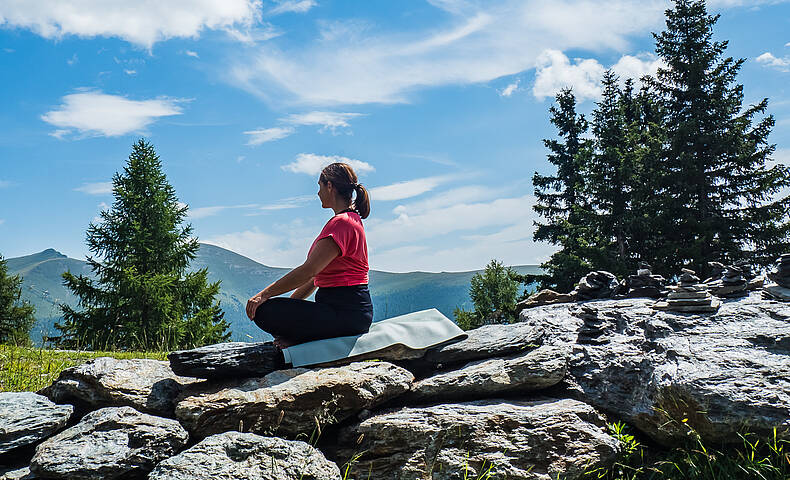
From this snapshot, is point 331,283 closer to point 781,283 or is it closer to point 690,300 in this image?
point 690,300

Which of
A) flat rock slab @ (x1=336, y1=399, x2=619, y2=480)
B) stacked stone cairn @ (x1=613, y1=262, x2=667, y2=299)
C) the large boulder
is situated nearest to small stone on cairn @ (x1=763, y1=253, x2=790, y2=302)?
the large boulder

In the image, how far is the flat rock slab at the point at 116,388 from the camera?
185 inches

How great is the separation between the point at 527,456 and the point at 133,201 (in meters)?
24.4

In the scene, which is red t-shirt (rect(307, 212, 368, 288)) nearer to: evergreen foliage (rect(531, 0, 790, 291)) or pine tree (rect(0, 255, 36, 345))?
evergreen foliage (rect(531, 0, 790, 291))

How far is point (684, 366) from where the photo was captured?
15.8ft

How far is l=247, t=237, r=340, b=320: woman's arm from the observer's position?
5152 millimetres

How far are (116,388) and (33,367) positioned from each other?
3.82m

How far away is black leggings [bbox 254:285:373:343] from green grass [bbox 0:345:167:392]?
300 centimetres

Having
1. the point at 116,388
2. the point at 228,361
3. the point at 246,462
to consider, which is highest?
the point at 228,361

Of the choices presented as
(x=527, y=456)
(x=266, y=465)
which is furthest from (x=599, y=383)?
(x=266, y=465)

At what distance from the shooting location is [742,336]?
17.5 ft

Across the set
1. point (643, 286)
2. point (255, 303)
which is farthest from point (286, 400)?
point (643, 286)

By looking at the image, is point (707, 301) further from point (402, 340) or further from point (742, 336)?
point (402, 340)

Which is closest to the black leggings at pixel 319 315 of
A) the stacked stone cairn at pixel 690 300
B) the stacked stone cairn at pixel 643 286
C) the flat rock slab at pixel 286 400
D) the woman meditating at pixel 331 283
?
the woman meditating at pixel 331 283
